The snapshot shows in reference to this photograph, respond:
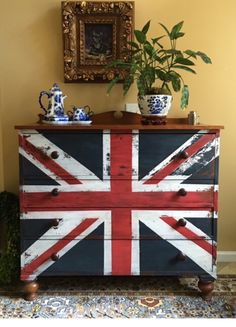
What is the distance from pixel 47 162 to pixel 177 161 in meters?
0.69

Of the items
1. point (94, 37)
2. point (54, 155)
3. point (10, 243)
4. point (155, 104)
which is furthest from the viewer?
point (94, 37)

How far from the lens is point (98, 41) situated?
2082 millimetres

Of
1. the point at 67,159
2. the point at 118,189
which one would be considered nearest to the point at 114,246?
the point at 118,189

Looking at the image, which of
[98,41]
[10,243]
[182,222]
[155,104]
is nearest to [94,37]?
[98,41]

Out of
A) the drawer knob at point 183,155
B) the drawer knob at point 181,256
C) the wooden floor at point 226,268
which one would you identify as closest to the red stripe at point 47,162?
the drawer knob at point 183,155

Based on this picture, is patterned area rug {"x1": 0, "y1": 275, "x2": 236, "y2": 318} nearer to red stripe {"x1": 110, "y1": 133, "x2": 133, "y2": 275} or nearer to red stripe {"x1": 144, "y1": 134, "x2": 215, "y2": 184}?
red stripe {"x1": 110, "y1": 133, "x2": 133, "y2": 275}

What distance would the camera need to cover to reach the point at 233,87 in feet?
7.05

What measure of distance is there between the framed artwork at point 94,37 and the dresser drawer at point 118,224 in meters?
0.89

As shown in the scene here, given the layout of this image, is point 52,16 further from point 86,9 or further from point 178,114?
point 178,114

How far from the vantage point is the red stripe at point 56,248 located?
1.74 metres

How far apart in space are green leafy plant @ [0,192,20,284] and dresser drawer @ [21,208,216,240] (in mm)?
278

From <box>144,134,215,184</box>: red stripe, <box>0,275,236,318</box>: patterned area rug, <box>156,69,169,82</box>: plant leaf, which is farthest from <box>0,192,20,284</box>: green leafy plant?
<box>156,69,169,82</box>: plant leaf

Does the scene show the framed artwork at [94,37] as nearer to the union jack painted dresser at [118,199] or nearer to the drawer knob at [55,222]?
the union jack painted dresser at [118,199]

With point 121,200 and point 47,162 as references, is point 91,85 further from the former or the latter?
point 121,200
